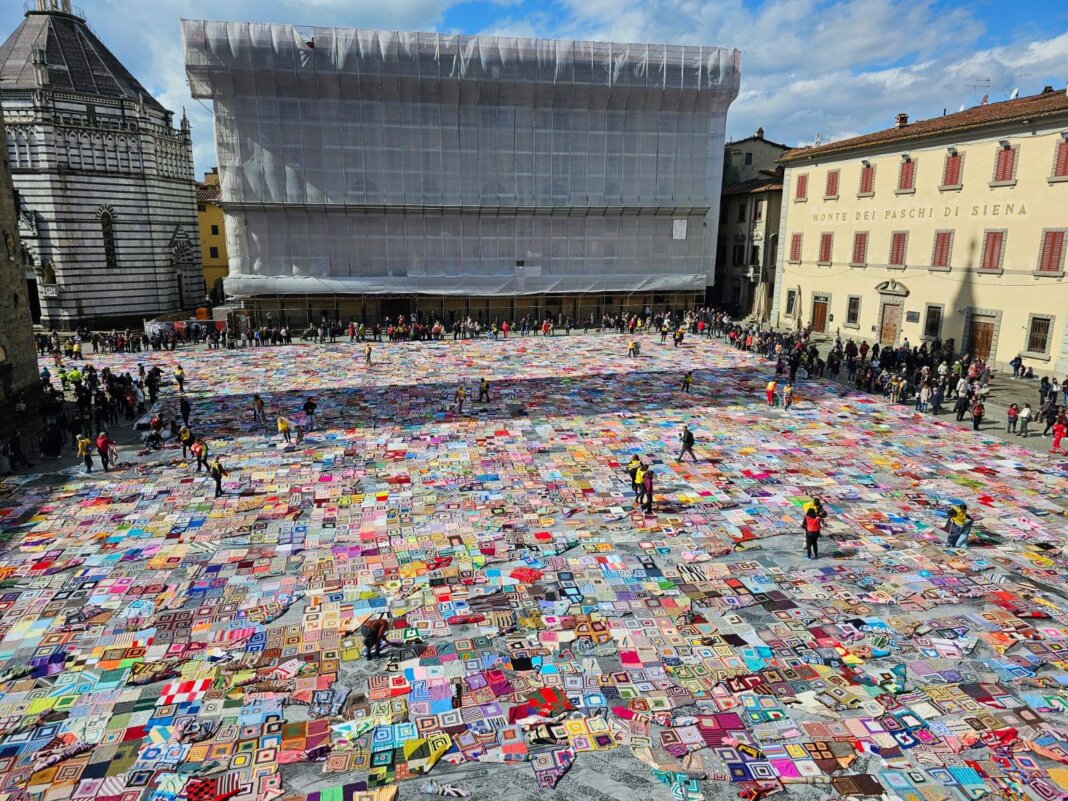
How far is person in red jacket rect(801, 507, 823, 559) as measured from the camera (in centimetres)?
1328

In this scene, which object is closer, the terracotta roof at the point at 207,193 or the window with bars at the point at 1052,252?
the window with bars at the point at 1052,252

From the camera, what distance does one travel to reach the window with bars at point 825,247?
39312 mm

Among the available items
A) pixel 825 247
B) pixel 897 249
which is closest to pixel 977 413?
pixel 897 249

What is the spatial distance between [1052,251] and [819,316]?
1405 centimetres

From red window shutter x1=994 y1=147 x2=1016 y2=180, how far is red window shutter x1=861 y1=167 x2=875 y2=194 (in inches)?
277

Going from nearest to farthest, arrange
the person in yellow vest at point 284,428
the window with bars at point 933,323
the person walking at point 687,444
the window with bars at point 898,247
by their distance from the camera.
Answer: the person walking at point 687,444, the person in yellow vest at point 284,428, the window with bars at point 933,323, the window with bars at point 898,247

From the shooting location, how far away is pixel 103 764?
8266 mm

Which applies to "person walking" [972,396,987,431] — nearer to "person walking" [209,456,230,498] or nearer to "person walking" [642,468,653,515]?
"person walking" [642,468,653,515]

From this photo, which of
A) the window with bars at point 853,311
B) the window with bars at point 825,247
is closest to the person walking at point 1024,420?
the window with bars at point 853,311

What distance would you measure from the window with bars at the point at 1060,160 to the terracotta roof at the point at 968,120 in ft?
4.06

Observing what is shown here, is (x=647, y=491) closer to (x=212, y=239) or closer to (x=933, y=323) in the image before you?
(x=933, y=323)

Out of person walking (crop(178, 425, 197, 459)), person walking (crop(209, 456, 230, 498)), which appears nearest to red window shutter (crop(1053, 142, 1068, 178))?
person walking (crop(209, 456, 230, 498))

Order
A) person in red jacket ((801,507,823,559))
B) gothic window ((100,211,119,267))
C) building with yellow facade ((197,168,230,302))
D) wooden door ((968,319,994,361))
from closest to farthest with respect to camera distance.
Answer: person in red jacket ((801,507,823,559)), wooden door ((968,319,994,361)), gothic window ((100,211,119,267)), building with yellow facade ((197,168,230,302))

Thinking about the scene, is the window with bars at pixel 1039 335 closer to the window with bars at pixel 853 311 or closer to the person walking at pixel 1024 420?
the person walking at pixel 1024 420
